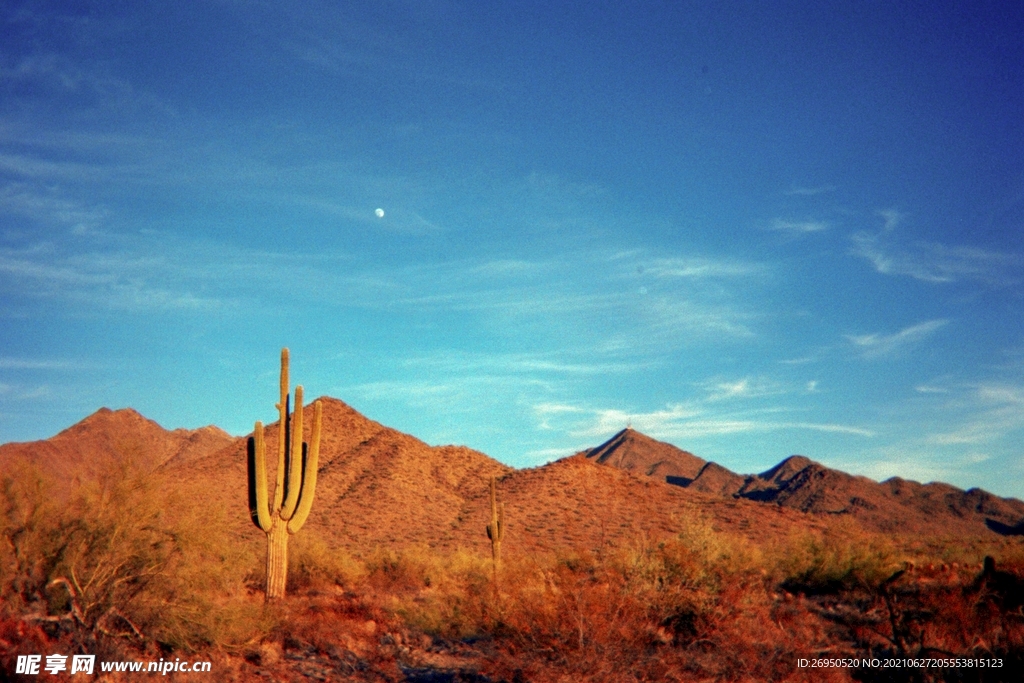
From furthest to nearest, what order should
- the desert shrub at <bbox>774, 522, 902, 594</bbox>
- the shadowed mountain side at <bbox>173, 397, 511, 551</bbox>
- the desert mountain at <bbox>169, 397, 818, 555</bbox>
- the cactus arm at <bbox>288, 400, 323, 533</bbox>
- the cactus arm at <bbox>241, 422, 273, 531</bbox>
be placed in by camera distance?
the shadowed mountain side at <bbox>173, 397, 511, 551</bbox> → the desert mountain at <bbox>169, 397, 818, 555</bbox> → the desert shrub at <bbox>774, 522, 902, 594</bbox> → the cactus arm at <bbox>288, 400, 323, 533</bbox> → the cactus arm at <bbox>241, 422, 273, 531</bbox>

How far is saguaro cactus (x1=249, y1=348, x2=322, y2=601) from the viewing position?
16.2 metres

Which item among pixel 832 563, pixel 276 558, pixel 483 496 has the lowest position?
pixel 832 563

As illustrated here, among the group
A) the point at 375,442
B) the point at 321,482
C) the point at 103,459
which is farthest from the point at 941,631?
the point at 375,442

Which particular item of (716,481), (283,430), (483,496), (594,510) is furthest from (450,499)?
(716,481)

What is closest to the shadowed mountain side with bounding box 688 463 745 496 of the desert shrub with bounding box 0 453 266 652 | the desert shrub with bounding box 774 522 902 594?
the desert shrub with bounding box 774 522 902 594

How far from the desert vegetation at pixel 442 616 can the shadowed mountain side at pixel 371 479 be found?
20591 millimetres

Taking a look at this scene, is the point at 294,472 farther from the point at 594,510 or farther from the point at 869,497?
the point at 869,497

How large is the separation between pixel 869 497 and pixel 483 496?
34.7m

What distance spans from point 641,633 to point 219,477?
118 feet

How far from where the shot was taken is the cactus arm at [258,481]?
16062 mm

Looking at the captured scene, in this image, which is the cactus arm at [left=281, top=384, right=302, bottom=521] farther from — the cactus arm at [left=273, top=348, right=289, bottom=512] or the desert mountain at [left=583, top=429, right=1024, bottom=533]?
the desert mountain at [left=583, top=429, right=1024, bottom=533]

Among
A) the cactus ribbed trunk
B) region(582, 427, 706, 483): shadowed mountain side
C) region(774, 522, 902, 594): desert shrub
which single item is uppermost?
region(582, 427, 706, 483): shadowed mountain side

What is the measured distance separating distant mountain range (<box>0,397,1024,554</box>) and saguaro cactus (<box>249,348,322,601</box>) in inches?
453

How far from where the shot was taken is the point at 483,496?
148 feet
